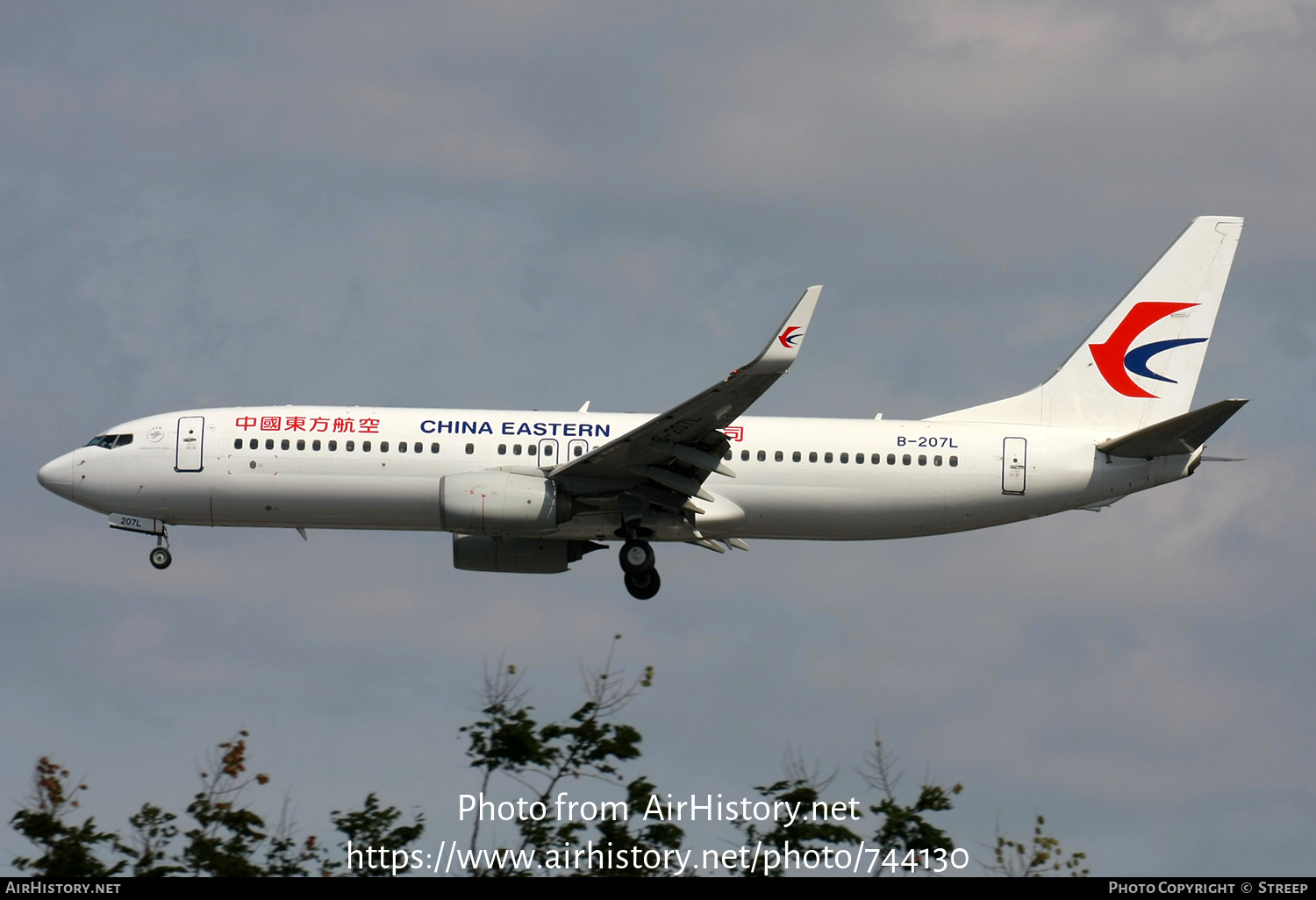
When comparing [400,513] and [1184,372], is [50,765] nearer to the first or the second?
[400,513]

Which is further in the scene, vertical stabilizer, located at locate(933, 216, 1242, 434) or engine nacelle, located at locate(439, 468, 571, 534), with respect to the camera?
vertical stabilizer, located at locate(933, 216, 1242, 434)

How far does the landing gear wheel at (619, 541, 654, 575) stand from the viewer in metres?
35.5

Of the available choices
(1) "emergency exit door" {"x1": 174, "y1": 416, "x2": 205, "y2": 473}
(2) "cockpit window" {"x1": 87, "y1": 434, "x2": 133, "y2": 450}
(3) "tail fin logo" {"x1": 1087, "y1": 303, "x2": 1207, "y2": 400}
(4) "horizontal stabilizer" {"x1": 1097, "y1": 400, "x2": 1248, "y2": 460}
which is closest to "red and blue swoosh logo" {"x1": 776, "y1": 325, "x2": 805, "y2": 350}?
(4) "horizontal stabilizer" {"x1": 1097, "y1": 400, "x2": 1248, "y2": 460}

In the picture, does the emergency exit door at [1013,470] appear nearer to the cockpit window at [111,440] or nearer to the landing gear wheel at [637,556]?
the landing gear wheel at [637,556]

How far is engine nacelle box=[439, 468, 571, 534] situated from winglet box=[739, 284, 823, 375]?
6.26m

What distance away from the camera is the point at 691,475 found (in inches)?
1363

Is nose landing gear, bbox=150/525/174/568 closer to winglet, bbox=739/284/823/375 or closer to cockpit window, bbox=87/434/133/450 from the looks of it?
cockpit window, bbox=87/434/133/450

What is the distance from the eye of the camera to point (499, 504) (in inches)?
1323

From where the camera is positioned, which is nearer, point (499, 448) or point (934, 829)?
point (934, 829)

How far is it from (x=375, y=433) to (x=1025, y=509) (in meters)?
15.6

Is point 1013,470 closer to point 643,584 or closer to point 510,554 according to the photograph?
point 643,584

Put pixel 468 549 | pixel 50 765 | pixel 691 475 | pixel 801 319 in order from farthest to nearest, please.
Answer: pixel 468 549
pixel 691 475
pixel 801 319
pixel 50 765

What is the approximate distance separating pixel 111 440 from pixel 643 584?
44.3ft

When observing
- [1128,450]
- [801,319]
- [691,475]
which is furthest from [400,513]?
[1128,450]
